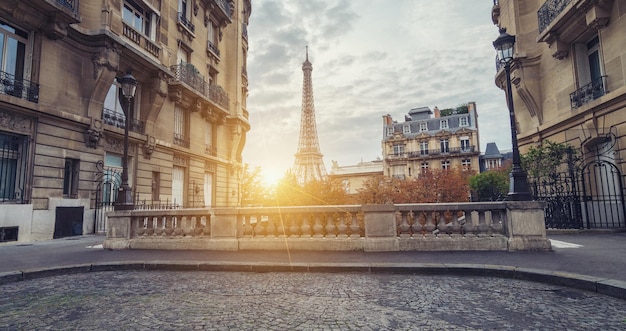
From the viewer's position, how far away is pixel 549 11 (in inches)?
583

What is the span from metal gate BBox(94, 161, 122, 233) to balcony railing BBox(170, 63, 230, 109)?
6562 millimetres

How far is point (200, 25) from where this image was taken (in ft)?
73.4

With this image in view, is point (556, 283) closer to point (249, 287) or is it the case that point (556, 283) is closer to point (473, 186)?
point (249, 287)

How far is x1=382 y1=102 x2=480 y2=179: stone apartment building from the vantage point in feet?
179

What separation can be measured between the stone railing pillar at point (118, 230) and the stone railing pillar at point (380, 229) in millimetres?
6629

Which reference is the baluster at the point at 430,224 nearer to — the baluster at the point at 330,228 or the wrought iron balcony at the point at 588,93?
the baluster at the point at 330,228

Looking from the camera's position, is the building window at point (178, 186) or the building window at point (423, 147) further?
the building window at point (423, 147)

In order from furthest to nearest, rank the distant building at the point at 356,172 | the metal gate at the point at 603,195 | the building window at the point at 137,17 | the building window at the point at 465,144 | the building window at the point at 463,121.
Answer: the distant building at the point at 356,172 < the building window at the point at 463,121 < the building window at the point at 465,144 < the building window at the point at 137,17 < the metal gate at the point at 603,195

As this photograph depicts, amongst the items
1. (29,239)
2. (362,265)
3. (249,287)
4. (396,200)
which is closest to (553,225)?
(362,265)

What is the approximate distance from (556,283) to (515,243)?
252cm

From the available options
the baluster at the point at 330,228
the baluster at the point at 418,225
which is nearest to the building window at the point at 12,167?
the baluster at the point at 330,228

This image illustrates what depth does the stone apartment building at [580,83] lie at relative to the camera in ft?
38.1

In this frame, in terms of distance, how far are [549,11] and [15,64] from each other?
21.9 meters

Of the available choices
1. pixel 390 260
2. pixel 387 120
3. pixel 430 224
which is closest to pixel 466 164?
pixel 387 120
